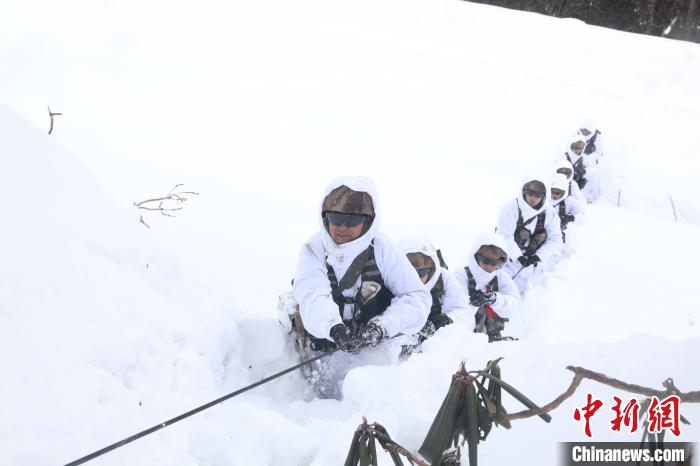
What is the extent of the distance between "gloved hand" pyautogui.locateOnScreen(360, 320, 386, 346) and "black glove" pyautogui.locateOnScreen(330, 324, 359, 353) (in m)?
0.05

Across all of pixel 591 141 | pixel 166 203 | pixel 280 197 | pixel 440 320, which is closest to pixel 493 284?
pixel 440 320

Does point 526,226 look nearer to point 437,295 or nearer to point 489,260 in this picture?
point 489,260

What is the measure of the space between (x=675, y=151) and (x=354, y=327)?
518 inches

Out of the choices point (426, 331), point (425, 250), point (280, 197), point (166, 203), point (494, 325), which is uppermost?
point (280, 197)

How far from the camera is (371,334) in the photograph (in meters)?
3.04

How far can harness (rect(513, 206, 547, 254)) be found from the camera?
681cm

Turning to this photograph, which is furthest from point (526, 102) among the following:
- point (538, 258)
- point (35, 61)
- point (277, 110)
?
point (35, 61)

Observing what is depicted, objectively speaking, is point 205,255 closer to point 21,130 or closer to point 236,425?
point 21,130

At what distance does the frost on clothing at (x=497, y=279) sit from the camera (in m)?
5.22

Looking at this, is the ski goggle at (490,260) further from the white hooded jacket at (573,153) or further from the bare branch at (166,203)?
the white hooded jacket at (573,153)

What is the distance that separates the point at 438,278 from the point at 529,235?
284 centimetres

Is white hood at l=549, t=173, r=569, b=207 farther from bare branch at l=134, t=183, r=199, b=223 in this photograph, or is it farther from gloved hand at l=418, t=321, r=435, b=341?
gloved hand at l=418, t=321, r=435, b=341

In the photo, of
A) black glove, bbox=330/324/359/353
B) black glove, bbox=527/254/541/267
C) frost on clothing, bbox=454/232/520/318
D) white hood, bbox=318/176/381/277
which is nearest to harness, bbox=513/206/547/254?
black glove, bbox=527/254/541/267

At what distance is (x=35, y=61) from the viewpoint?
41.1ft
